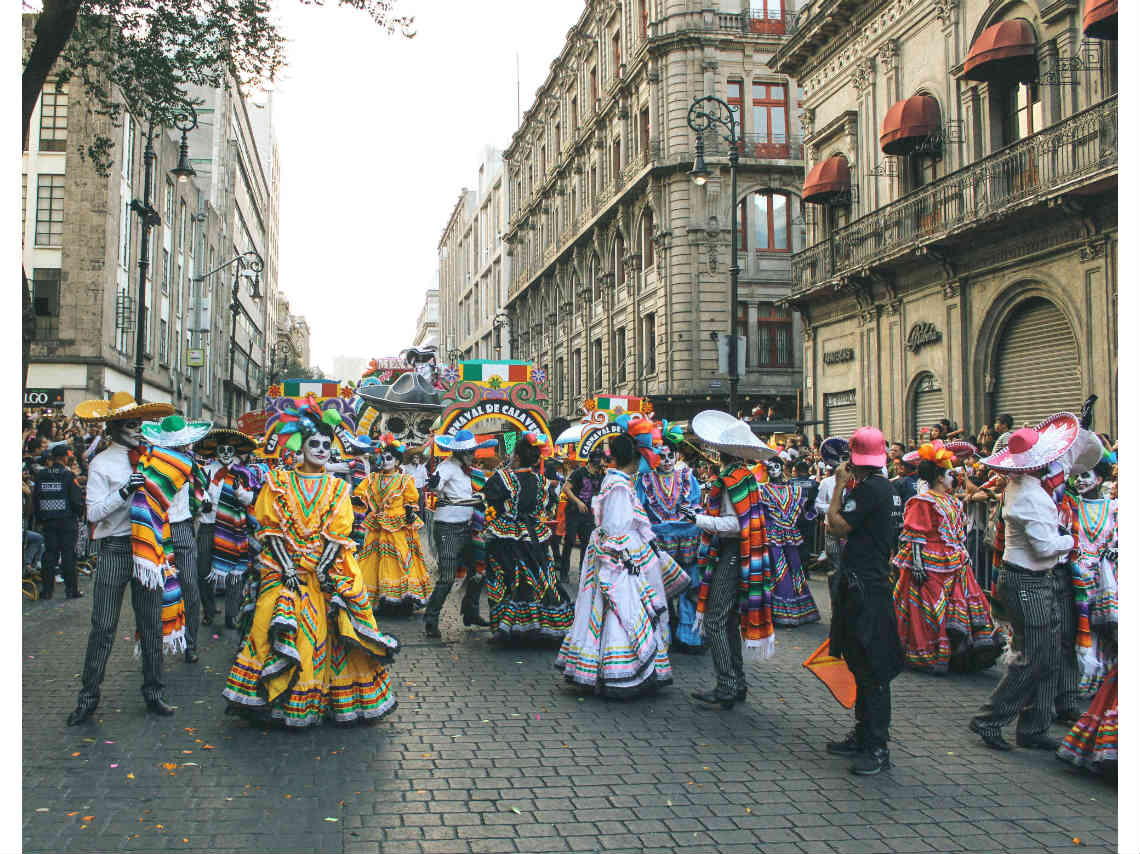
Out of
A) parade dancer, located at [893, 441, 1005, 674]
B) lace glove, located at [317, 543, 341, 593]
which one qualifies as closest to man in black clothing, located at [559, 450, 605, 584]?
parade dancer, located at [893, 441, 1005, 674]

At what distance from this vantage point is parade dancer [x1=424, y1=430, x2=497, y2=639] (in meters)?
9.98

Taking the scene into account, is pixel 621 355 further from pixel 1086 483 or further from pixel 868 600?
pixel 868 600

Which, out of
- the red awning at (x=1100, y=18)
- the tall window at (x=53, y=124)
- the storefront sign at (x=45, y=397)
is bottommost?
the storefront sign at (x=45, y=397)

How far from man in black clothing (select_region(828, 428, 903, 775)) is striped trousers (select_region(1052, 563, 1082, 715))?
1.21m

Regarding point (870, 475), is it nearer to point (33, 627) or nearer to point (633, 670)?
point (633, 670)

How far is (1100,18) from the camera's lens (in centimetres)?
1383

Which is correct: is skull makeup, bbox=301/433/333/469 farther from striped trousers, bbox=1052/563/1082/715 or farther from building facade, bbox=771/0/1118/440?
building facade, bbox=771/0/1118/440

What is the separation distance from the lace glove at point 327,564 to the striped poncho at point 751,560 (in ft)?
8.77

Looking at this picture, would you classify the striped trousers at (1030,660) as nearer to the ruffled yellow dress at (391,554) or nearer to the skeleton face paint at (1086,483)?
the skeleton face paint at (1086,483)

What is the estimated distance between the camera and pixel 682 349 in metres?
34.7

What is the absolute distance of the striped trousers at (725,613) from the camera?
712 centimetres

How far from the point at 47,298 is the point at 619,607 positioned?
2902 cm

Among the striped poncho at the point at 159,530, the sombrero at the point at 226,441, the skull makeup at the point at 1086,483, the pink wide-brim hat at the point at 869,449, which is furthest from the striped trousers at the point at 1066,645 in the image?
the sombrero at the point at 226,441

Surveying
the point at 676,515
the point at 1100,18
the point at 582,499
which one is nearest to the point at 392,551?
the point at 582,499
